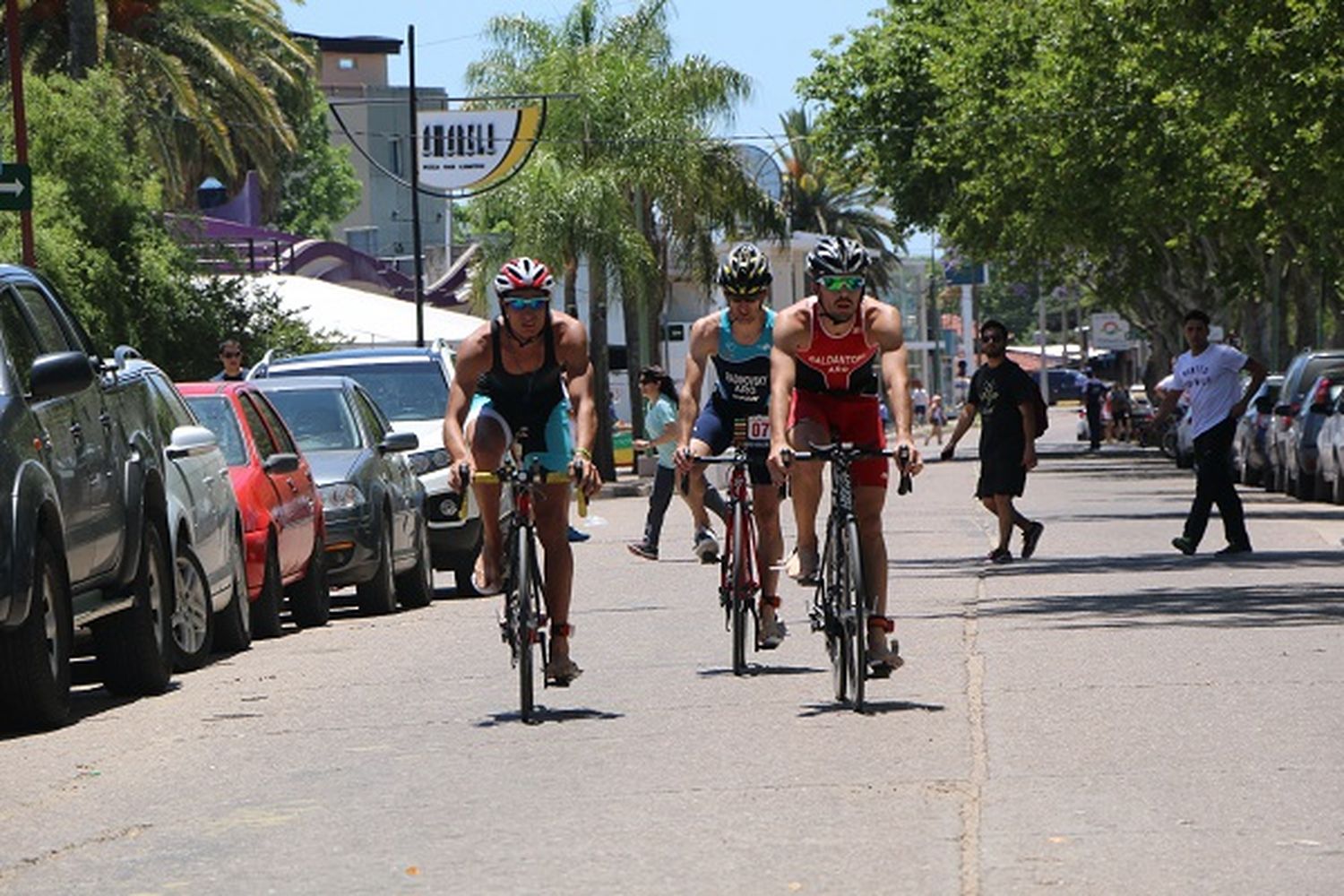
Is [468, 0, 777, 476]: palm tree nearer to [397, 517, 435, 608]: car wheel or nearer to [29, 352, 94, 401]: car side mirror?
[397, 517, 435, 608]: car wheel

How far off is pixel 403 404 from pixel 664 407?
2059mm

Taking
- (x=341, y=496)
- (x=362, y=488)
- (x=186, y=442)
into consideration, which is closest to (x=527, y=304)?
(x=186, y=442)

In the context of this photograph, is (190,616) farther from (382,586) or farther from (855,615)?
(855,615)

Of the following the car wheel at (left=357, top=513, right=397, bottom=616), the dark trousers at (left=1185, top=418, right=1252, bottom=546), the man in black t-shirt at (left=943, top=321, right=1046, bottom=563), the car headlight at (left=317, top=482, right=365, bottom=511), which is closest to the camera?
the car headlight at (left=317, top=482, right=365, bottom=511)

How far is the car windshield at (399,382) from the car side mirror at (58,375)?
11432mm

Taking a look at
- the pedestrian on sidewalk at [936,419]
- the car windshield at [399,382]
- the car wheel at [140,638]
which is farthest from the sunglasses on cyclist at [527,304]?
the pedestrian on sidewalk at [936,419]

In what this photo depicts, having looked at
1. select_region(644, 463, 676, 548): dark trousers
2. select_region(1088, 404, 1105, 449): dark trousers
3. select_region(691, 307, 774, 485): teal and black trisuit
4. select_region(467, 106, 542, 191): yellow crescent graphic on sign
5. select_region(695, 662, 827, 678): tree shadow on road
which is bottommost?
select_region(1088, 404, 1105, 449): dark trousers

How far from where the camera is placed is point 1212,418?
21078 mm

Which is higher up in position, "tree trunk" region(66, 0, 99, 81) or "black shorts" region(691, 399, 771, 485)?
"tree trunk" region(66, 0, 99, 81)

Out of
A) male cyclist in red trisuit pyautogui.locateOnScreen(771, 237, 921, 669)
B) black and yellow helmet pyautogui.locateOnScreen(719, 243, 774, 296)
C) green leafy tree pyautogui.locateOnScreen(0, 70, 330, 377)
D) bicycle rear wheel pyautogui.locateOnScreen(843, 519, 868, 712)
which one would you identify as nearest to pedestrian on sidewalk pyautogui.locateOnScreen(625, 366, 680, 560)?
black and yellow helmet pyautogui.locateOnScreen(719, 243, 774, 296)

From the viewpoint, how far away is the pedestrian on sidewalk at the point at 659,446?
20953mm

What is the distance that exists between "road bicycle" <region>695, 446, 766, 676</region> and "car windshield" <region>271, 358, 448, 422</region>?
1060 cm

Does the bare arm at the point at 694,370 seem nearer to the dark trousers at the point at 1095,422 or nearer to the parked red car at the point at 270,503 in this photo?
the parked red car at the point at 270,503

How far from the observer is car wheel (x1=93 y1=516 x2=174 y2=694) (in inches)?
521
